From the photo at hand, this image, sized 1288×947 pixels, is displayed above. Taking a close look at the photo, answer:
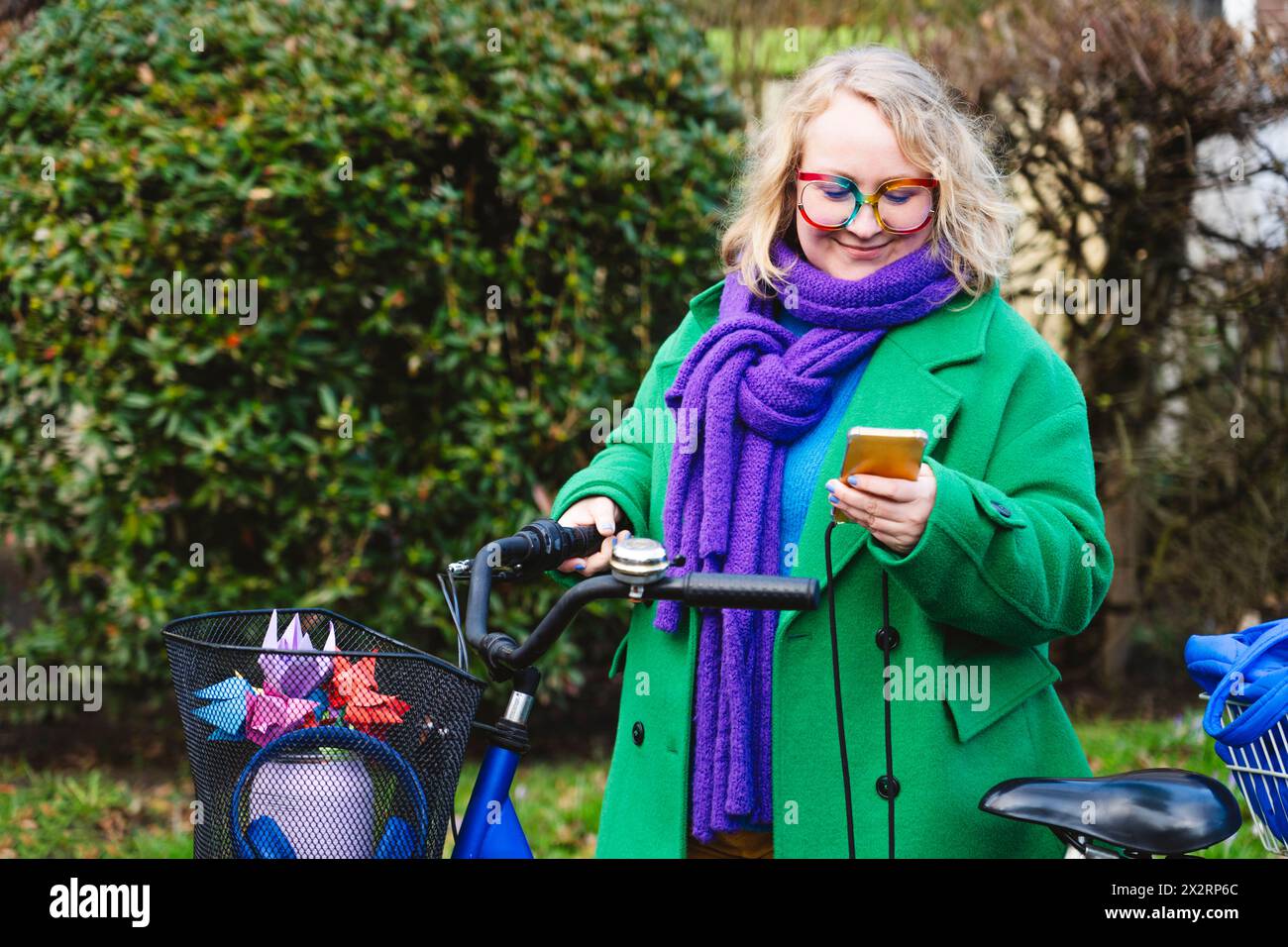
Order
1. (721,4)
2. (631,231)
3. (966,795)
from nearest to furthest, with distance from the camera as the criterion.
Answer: (966,795)
(631,231)
(721,4)

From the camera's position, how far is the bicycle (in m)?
1.83

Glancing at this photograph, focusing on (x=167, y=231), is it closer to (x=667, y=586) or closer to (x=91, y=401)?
(x=91, y=401)

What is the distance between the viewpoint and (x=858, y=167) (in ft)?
7.47

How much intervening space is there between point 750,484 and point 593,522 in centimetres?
29

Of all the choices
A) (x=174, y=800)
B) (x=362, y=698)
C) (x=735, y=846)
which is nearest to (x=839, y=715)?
(x=735, y=846)

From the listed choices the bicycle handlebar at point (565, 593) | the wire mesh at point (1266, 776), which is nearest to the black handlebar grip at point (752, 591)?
the bicycle handlebar at point (565, 593)

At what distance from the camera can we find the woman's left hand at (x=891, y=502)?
194 centimetres

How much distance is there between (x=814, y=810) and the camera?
2.23 metres

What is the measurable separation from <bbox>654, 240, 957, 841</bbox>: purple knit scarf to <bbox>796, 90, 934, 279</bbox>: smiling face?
0.12 feet

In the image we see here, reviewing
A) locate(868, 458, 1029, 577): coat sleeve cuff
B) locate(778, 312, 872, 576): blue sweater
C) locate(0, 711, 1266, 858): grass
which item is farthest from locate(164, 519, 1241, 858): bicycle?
locate(0, 711, 1266, 858): grass

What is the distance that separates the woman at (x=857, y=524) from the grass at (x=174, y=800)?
7.27 feet

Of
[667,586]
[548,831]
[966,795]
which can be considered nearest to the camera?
[667,586]

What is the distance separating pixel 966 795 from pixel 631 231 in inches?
124

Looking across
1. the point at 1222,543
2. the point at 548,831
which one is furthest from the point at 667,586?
the point at 1222,543
